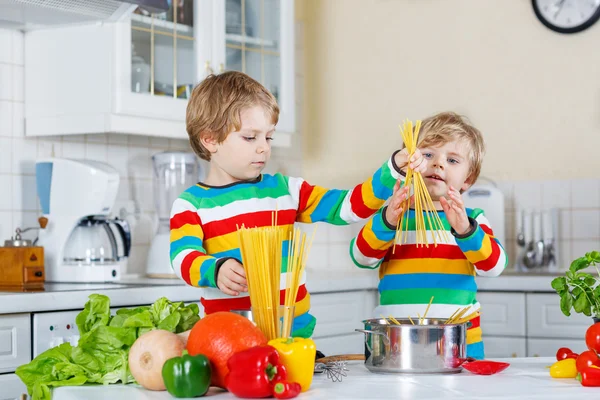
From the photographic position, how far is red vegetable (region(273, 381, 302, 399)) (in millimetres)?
1151

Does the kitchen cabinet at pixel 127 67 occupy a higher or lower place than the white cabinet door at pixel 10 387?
higher

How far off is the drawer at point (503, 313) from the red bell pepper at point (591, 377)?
1846mm

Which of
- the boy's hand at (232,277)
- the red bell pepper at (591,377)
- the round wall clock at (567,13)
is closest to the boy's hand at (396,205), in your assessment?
the boy's hand at (232,277)

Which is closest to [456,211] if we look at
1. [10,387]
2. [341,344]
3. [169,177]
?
[10,387]

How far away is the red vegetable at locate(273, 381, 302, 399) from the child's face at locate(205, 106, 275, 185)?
25.8 inches

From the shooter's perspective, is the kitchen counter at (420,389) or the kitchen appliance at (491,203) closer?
the kitchen counter at (420,389)

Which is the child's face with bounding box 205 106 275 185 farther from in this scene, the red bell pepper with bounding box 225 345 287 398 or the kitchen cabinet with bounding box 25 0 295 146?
the kitchen cabinet with bounding box 25 0 295 146

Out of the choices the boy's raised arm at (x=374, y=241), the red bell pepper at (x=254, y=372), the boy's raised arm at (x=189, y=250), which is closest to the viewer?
the red bell pepper at (x=254, y=372)

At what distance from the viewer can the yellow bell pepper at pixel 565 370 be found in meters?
1.38

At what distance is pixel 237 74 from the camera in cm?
177

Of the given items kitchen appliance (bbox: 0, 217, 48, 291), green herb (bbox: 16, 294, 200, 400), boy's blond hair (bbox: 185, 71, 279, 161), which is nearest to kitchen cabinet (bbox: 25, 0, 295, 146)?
kitchen appliance (bbox: 0, 217, 48, 291)

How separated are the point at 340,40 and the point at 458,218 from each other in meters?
2.59

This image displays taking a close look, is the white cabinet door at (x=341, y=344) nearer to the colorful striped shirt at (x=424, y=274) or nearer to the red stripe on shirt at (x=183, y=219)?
the colorful striped shirt at (x=424, y=274)

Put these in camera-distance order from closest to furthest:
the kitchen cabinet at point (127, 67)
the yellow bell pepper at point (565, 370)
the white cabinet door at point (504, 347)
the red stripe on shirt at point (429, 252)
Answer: the yellow bell pepper at point (565, 370), the red stripe on shirt at point (429, 252), the kitchen cabinet at point (127, 67), the white cabinet door at point (504, 347)
